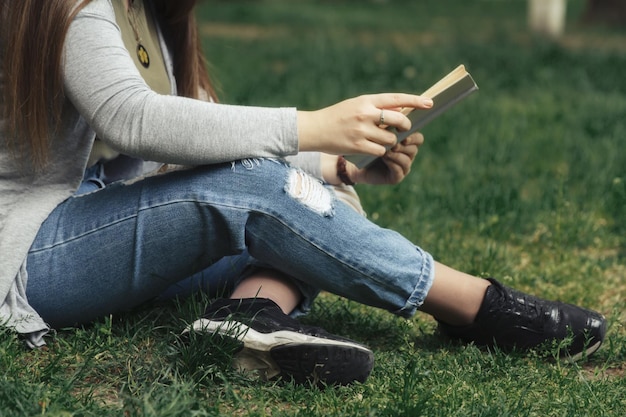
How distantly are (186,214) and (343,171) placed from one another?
24.5 inches

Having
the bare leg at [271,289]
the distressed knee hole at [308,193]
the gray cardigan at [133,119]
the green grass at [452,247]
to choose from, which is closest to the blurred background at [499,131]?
the green grass at [452,247]

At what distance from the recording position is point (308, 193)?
2273mm

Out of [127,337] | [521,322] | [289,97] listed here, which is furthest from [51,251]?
[289,97]

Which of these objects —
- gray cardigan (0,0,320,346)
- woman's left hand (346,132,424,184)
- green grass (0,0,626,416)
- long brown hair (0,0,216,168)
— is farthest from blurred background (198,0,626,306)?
long brown hair (0,0,216,168)

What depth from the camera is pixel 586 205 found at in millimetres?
4113

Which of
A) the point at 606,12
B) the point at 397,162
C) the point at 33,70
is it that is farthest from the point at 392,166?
the point at 606,12

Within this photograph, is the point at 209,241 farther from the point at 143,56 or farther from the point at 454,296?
the point at 454,296

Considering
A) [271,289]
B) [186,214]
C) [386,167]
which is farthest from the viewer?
[386,167]

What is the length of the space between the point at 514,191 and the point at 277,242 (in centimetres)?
200

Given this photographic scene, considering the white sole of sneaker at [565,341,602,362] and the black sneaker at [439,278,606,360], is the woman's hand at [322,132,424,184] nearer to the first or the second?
the black sneaker at [439,278,606,360]

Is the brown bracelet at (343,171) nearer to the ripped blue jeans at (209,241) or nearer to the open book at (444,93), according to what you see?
the open book at (444,93)

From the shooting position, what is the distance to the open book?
2.30 m

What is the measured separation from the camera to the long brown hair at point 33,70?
2.15 m

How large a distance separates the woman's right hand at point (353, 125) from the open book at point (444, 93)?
11 cm
